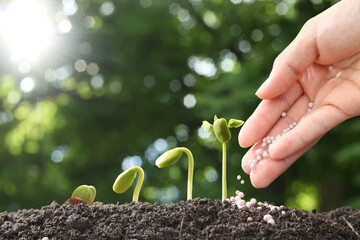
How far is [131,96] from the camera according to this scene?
3953 millimetres

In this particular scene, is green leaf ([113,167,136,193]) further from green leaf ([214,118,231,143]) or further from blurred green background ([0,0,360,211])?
blurred green background ([0,0,360,211])

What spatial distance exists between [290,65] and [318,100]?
0.23 m

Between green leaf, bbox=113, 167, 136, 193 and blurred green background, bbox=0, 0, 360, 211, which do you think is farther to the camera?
blurred green background, bbox=0, 0, 360, 211

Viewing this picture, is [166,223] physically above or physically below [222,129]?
below

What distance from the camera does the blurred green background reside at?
365 cm

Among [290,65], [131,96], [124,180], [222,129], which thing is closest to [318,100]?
[290,65]

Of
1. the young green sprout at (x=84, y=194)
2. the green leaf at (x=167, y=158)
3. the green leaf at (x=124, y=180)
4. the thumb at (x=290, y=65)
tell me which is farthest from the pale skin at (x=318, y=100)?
the young green sprout at (x=84, y=194)

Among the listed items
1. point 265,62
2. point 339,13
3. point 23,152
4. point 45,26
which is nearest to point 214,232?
point 339,13

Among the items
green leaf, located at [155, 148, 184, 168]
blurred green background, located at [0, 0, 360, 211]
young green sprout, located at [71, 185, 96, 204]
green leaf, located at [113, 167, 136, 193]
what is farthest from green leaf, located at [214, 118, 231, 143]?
blurred green background, located at [0, 0, 360, 211]

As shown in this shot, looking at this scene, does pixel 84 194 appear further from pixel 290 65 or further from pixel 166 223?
pixel 290 65

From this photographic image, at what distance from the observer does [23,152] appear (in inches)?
160

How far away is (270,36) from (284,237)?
3462 millimetres

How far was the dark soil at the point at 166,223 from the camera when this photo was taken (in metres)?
0.81

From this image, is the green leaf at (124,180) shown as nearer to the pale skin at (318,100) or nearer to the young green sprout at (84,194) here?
the young green sprout at (84,194)
